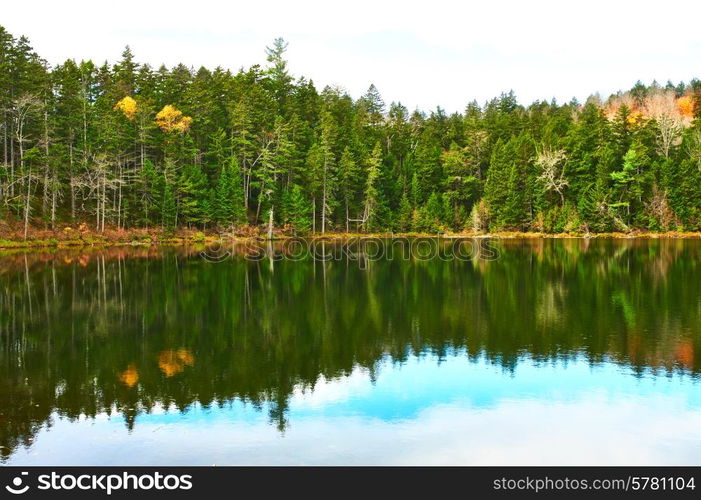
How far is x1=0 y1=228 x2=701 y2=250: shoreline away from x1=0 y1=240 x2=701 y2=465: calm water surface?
29507 mm

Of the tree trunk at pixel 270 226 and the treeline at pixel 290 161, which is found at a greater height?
the treeline at pixel 290 161

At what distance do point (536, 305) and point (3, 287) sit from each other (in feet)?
77.5

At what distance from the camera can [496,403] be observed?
39.4 ft

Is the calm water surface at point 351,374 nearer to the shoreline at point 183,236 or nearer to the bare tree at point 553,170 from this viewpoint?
the shoreline at point 183,236

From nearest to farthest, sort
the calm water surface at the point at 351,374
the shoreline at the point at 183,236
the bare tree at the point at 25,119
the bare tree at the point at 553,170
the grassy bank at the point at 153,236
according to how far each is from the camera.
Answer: the calm water surface at the point at 351,374, the bare tree at the point at 25,119, the grassy bank at the point at 153,236, the shoreline at the point at 183,236, the bare tree at the point at 553,170

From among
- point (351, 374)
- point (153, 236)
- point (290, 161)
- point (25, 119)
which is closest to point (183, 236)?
point (153, 236)

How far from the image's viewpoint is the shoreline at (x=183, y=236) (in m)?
53.7

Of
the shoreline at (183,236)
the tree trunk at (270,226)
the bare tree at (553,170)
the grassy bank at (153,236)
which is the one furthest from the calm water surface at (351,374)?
the bare tree at (553,170)

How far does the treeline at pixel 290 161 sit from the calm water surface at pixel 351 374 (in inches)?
1454

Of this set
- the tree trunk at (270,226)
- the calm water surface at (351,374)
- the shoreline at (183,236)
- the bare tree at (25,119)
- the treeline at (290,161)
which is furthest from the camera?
the tree trunk at (270,226)

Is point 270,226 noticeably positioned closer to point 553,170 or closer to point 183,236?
point 183,236

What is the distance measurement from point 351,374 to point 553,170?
71211mm

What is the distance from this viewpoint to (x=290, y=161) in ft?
244

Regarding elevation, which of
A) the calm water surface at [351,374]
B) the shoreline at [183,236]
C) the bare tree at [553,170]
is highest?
the bare tree at [553,170]
